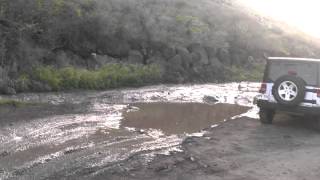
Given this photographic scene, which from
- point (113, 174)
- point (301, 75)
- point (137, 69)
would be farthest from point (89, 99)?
point (113, 174)

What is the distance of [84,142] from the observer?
36.4 ft

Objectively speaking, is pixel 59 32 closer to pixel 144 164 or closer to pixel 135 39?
pixel 135 39

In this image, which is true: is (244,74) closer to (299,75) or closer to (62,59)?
(62,59)

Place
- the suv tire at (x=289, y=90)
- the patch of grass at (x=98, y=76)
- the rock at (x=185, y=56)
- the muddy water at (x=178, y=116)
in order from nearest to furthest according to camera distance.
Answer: the suv tire at (x=289, y=90) → the muddy water at (x=178, y=116) → the patch of grass at (x=98, y=76) → the rock at (x=185, y=56)

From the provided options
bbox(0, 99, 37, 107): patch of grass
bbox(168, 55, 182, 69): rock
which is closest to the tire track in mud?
bbox(0, 99, 37, 107): patch of grass

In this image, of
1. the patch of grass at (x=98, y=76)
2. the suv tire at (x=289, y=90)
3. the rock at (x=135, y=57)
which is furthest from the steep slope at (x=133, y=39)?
the suv tire at (x=289, y=90)

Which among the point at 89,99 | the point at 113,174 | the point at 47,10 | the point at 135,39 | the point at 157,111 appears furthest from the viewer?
the point at 135,39

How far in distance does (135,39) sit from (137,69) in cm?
264

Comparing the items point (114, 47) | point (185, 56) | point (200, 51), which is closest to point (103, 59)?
point (114, 47)

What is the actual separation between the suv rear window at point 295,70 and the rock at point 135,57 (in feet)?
33.3

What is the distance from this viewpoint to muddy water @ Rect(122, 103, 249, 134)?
13.4m

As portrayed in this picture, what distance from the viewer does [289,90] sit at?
1323 centimetres

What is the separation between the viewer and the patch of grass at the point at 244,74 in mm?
26044

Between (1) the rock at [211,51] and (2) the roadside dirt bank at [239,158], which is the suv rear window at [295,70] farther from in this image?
(1) the rock at [211,51]
